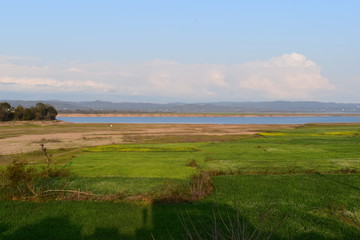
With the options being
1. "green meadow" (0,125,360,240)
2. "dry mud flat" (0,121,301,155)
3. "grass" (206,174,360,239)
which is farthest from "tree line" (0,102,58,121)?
"grass" (206,174,360,239)

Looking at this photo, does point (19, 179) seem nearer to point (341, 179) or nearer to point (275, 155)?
point (341, 179)

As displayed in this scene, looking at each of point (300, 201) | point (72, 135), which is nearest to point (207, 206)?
point (300, 201)

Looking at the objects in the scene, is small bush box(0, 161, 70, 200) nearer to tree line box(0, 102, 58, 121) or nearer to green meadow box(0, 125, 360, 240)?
green meadow box(0, 125, 360, 240)

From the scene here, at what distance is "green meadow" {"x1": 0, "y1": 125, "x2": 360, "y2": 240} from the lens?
1155 cm

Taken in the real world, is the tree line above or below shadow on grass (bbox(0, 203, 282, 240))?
above

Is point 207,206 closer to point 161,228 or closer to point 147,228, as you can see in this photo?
point 161,228

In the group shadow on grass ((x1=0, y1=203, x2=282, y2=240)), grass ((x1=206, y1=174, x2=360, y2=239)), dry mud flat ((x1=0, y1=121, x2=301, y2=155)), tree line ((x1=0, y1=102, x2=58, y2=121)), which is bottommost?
dry mud flat ((x1=0, y1=121, x2=301, y2=155))

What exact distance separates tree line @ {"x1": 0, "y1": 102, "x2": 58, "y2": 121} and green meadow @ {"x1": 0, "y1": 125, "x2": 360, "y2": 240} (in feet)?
272

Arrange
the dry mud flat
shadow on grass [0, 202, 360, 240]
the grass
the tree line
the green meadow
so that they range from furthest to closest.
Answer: the tree line < the dry mud flat < the grass < the green meadow < shadow on grass [0, 202, 360, 240]

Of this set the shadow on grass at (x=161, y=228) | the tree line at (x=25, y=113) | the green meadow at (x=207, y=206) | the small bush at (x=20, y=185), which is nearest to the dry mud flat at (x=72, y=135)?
the tree line at (x=25, y=113)

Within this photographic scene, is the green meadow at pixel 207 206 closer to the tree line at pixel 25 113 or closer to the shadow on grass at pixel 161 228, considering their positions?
the shadow on grass at pixel 161 228

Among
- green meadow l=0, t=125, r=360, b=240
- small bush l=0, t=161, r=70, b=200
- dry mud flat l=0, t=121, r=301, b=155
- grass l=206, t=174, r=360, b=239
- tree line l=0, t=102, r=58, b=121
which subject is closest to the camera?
green meadow l=0, t=125, r=360, b=240

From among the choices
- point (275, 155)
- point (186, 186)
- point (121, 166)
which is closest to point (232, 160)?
point (275, 155)

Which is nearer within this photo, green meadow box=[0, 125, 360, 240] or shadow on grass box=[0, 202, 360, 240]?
shadow on grass box=[0, 202, 360, 240]
